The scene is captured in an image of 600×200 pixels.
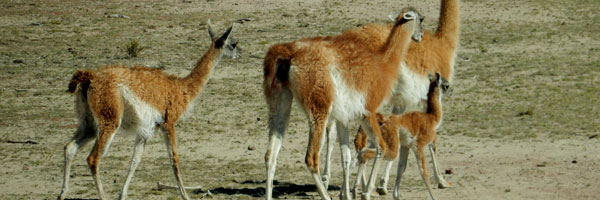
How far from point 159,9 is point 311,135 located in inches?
601

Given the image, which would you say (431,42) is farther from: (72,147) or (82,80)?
(72,147)

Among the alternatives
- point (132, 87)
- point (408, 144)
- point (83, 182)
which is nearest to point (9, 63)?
point (83, 182)

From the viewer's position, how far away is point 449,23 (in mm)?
12797

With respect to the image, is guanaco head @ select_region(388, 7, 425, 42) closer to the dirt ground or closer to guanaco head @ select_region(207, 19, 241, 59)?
the dirt ground

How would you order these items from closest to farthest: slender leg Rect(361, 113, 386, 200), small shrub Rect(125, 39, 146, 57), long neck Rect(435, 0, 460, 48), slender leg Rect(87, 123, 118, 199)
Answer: slender leg Rect(361, 113, 386, 200), slender leg Rect(87, 123, 118, 199), long neck Rect(435, 0, 460, 48), small shrub Rect(125, 39, 146, 57)

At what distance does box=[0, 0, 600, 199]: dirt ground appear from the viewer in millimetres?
11961

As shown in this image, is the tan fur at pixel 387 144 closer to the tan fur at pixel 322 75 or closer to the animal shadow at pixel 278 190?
the tan fur at pixel 322 75

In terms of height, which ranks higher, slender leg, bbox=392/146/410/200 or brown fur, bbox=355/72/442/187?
brown fur, bbox=355/72/442/187

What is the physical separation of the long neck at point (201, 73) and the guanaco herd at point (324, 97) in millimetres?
13

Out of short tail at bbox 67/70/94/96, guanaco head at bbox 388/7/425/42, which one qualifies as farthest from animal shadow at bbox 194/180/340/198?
guanaco head at bbox 388/7/425/42

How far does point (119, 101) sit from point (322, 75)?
7.39 feet

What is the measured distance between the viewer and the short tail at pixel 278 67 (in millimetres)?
10078

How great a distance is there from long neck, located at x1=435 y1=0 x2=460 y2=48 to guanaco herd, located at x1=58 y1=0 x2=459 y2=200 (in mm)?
508

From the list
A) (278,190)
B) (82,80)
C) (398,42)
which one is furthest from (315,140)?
(82,80)
